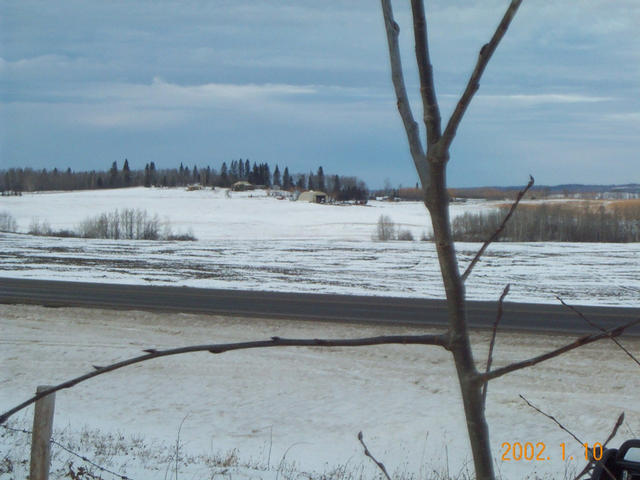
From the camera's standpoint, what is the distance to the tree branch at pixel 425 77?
0.98 meters

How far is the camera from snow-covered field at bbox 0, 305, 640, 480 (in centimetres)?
807

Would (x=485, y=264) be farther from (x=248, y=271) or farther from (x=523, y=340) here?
(x=523, y=340)

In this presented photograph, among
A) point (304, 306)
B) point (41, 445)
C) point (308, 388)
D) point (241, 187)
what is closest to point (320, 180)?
point (241, 187)

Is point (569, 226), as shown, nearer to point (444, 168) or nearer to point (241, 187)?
point (444, 168)

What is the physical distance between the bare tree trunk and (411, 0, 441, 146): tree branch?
5cm

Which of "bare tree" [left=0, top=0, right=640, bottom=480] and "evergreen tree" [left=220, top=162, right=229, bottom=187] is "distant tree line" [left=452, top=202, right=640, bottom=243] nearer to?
"bare tree" [left=0, top=0, right=640, bottom=480]

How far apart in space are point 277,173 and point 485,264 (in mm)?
126905

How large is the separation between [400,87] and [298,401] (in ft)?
34.7

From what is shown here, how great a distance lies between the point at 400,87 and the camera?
115 centimetres

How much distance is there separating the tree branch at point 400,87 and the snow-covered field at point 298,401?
5582 millimetres

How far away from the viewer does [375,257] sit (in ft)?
123

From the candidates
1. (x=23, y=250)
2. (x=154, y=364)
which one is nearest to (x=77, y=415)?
(x=154, y=364)

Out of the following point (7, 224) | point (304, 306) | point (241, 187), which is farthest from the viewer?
point (241, 187)

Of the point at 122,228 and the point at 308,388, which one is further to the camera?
the point at 122,228
